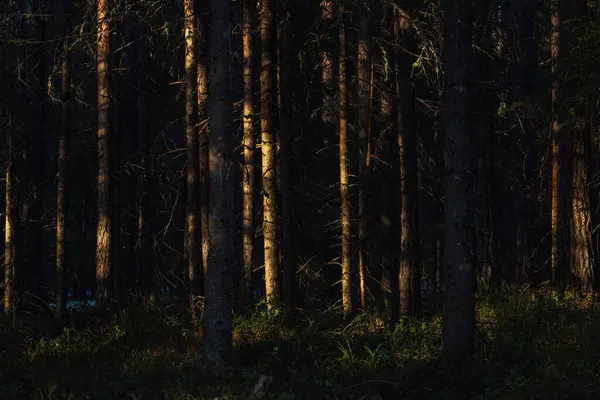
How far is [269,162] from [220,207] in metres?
4.76

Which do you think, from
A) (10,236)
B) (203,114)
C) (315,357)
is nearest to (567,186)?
(203,114)

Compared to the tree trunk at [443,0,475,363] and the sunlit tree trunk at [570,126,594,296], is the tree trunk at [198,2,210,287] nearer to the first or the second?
the tree trunk at [443,0,475,363]

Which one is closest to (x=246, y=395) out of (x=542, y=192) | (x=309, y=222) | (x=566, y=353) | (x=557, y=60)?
(x=566, y=353)

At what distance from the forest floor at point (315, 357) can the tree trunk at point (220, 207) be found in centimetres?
54

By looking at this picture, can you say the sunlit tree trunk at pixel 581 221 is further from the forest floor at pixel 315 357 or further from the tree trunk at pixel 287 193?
the tree trunk at pixel 287 193

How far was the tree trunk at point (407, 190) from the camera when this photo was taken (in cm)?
1362

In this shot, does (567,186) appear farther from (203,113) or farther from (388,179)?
(203,113)

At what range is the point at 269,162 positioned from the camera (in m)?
15.1

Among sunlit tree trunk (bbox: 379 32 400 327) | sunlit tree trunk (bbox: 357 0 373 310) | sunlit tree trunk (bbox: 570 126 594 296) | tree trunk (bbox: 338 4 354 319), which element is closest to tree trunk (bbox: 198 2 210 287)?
tree trunk (bbox: 338 4 354 319)

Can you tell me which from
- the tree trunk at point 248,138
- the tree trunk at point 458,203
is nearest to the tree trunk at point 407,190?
the tree trunk at point 248,138

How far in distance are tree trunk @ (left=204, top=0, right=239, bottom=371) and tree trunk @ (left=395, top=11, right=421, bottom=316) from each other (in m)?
4.21

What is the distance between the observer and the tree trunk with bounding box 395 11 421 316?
13617 millimetres

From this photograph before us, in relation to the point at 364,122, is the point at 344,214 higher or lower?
lower

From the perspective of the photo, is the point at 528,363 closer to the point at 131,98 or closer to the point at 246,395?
the point at 246,395
